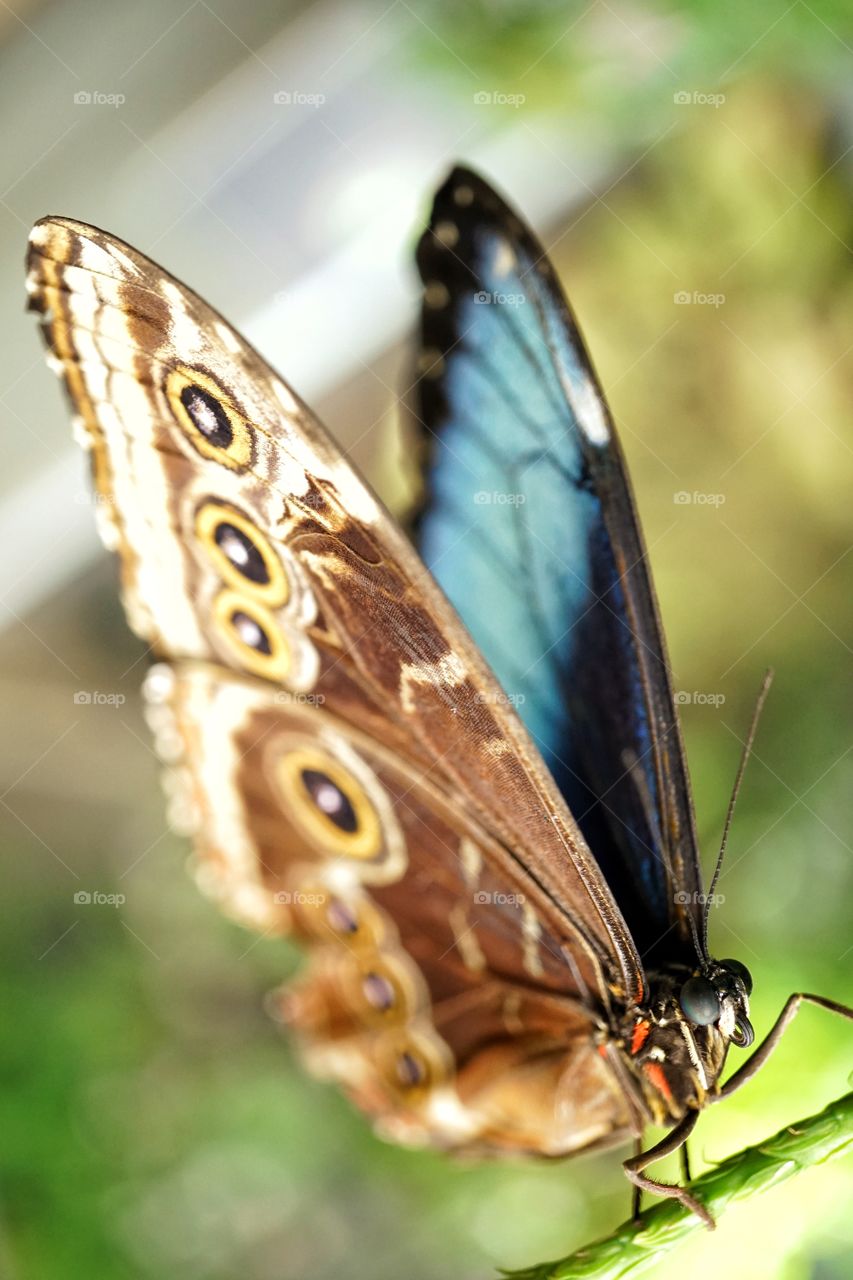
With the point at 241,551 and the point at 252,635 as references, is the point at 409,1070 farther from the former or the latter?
the point at 241,551

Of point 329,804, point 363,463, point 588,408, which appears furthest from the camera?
point 363,463

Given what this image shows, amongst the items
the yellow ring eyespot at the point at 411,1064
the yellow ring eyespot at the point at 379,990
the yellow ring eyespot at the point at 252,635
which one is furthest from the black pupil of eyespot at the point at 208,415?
the yellow ring eyespot at the point at 411,1064

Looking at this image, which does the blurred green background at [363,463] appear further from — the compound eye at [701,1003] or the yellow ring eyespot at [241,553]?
the yellow ring eyespot at [241,553]

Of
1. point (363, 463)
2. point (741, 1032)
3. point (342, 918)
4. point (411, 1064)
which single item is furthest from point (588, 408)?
point (363, 463)

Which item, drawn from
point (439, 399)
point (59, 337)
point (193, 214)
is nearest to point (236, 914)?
point (439, 399)

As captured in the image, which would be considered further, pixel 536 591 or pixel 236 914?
pixel 236 914

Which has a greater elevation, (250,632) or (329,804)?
(250,632)

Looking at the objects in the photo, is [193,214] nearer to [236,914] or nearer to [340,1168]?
[236,914]
